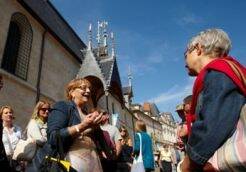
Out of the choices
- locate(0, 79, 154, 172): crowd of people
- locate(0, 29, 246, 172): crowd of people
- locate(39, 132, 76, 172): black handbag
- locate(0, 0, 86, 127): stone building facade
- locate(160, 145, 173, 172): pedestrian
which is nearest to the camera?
locate(0, 29, 246, 172): crowd of people

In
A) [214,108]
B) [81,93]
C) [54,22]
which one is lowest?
[214,108]

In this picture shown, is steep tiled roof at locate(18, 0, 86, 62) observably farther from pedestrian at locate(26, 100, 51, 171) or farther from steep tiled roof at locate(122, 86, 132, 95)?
steep tiled roof at locate(122, 86, 132, 95)

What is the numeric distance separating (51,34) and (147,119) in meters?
44.2

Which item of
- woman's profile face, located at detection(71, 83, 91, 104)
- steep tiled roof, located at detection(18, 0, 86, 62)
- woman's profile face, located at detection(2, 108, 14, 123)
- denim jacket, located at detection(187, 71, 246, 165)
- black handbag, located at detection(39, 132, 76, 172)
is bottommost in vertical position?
black handbag, located at detection(39, 132, 76, 172)

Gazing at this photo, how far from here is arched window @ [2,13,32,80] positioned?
1252cm

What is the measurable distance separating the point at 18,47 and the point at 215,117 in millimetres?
12796

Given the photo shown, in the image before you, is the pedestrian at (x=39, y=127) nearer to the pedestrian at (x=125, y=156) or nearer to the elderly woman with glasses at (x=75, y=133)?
the pedestrian at (x=125, y=156)

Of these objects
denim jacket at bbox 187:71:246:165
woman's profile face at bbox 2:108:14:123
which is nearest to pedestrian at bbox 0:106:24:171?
woman's profile face at bbox 2:108:14:123

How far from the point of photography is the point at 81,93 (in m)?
3.44

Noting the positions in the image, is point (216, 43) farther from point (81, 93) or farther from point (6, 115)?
point (6, 115)

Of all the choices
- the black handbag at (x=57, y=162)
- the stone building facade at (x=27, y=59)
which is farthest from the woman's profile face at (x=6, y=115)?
the stone building facade at (x=27, y=59)

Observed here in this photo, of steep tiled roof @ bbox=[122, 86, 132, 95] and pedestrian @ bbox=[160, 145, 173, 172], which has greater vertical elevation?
steep tiled roof @ bbox=[122, 86, 132, 95]

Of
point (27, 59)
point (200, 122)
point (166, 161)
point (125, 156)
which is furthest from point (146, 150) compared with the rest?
point (27, 59)

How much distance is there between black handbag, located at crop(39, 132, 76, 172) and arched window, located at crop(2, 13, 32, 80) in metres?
10.3
